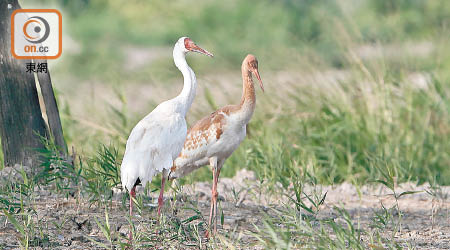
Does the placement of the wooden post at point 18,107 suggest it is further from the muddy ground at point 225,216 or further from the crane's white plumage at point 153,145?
the crane's white plumage at point 153,145

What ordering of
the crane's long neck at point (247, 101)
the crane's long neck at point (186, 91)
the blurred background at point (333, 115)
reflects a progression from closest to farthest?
the crane's long neck at point (186, 91)
the crane's long neck at point (247, 101)
the blurred background at point (333, 115)

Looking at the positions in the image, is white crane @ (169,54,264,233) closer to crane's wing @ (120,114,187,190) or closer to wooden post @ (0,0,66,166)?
crane's wing @ (120,114,187,190)

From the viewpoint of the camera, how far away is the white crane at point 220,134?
5082 millimetres

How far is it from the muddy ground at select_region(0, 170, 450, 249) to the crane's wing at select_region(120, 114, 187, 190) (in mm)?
241

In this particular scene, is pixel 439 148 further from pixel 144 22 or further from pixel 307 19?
pixel 144 22

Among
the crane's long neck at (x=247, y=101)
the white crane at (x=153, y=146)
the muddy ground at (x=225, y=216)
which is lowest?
the muddy ground at (x=225, y=216)

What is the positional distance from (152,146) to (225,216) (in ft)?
2.54

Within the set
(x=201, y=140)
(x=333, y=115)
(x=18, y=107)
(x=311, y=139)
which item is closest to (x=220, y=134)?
(x=201, y=140)

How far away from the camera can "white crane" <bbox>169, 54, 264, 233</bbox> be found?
5.08 metres

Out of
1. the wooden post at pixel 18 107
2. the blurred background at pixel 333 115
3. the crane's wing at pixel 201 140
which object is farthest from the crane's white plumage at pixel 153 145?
the blurred background at pixel 333 115

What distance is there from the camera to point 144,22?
18234 millimetres

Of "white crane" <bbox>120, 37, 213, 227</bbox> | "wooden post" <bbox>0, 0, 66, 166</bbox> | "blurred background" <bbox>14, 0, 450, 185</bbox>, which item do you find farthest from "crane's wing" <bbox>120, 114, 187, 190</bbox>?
"blurred background" <bbox>14, 0, 450, 185</bbox>

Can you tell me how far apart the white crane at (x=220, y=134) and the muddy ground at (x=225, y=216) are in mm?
223

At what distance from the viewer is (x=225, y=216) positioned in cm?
495
